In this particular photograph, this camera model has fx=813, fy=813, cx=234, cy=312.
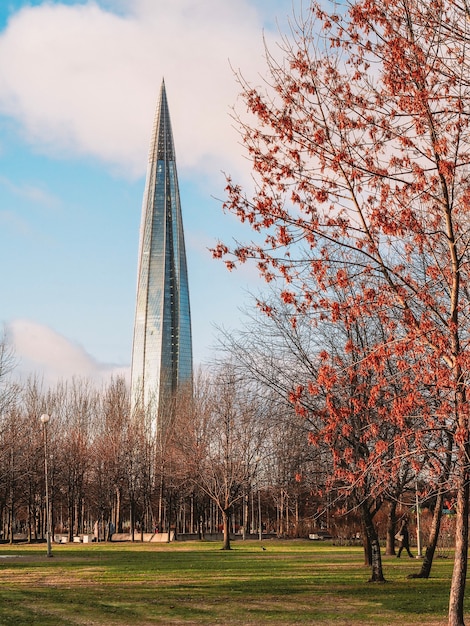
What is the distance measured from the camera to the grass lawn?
14640mm

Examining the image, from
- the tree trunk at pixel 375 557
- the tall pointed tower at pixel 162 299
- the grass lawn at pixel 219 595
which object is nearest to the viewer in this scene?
the grass lawn at pixel 219 595

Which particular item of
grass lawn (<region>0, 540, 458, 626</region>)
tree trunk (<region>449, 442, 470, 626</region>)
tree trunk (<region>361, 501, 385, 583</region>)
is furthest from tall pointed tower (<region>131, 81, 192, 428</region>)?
tree trunk (<region>449, 442, 470, 626</region>)

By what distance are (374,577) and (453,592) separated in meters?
9.85

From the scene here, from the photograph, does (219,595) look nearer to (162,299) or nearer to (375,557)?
(375,557)

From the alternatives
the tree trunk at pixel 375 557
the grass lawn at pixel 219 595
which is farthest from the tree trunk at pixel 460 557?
the tree trunk at pixel 375 557

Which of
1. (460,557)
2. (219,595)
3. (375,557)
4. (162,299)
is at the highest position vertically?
(162,299)

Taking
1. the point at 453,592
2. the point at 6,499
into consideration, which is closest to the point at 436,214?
the point at 453,592

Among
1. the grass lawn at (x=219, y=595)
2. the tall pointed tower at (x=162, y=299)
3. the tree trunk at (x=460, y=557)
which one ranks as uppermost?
the tall pointed tower at (x=162, y=299)

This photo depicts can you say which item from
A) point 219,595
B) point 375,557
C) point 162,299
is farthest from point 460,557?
point 162,299

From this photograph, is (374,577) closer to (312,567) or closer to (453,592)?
(312,567)

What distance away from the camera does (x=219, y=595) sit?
717 inches

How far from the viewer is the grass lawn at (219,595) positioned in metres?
14.6

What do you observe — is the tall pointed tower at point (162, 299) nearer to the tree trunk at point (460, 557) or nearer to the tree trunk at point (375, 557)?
the tree trunk at point (375, 557)

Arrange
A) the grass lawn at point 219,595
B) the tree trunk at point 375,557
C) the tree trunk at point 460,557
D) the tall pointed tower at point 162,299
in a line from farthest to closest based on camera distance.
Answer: the tall pointed tower at point 162,299 → the tree trunk at point 375,557 → the grass lawn at point 219,595 → the tree trunk at point 460,557
